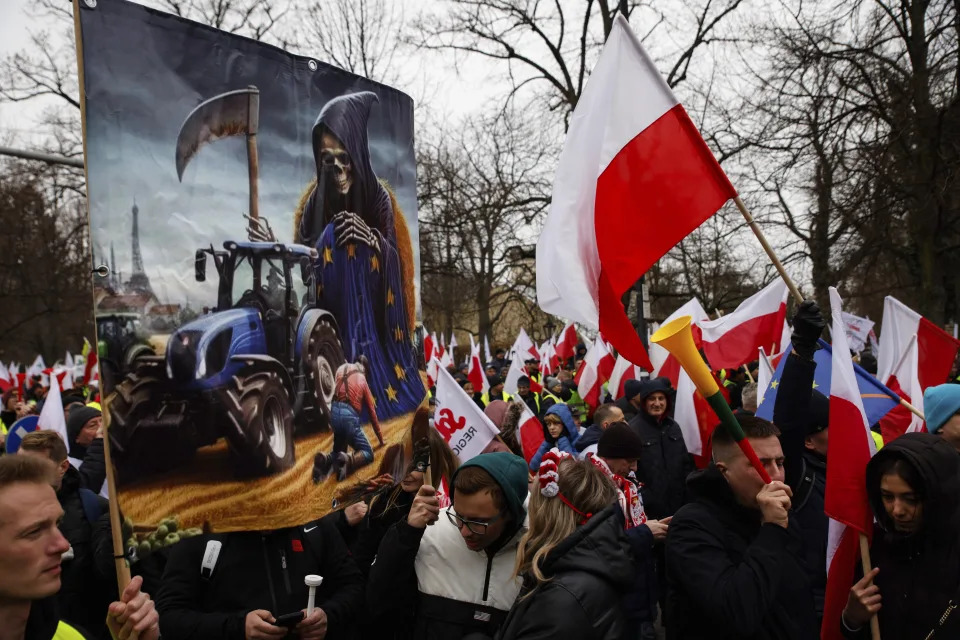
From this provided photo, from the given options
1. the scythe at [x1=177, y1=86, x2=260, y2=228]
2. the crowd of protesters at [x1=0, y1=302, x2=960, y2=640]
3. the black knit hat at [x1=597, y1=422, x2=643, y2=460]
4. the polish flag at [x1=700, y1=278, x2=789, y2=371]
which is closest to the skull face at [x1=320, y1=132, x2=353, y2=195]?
the scythe at [x1=177, y1=86, x2=260, y2=228]

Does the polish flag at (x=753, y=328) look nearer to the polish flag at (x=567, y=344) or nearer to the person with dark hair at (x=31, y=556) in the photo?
the person with dark hair at (x=31, y=556)

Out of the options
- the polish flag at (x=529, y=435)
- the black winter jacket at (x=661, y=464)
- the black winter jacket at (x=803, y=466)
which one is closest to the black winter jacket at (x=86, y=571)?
the black winter jacket at (x=803, y=466)

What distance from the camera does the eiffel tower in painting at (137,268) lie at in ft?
7.48

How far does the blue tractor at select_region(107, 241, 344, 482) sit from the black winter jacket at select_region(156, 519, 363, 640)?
1.92 feet

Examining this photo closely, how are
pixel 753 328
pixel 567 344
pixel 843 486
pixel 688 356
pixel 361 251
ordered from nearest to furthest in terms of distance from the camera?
pixel 688 356
pixel 843 486
pixel 361 251
pixel 753 328
pixel 567 344

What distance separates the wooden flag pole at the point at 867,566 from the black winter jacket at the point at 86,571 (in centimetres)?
324

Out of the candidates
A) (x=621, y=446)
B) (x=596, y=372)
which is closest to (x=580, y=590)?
(x=621, y=446)

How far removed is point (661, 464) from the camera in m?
5.92

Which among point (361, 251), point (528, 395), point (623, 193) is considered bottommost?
point (528, 395)

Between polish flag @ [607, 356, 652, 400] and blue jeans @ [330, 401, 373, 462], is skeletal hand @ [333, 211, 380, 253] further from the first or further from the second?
polish flag @ [607, 356, 652, 400]

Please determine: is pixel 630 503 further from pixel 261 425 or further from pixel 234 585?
pixel 261 425

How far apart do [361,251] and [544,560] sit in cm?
140

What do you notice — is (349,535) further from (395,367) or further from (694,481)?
(694,481)

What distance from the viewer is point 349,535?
14.2ft
